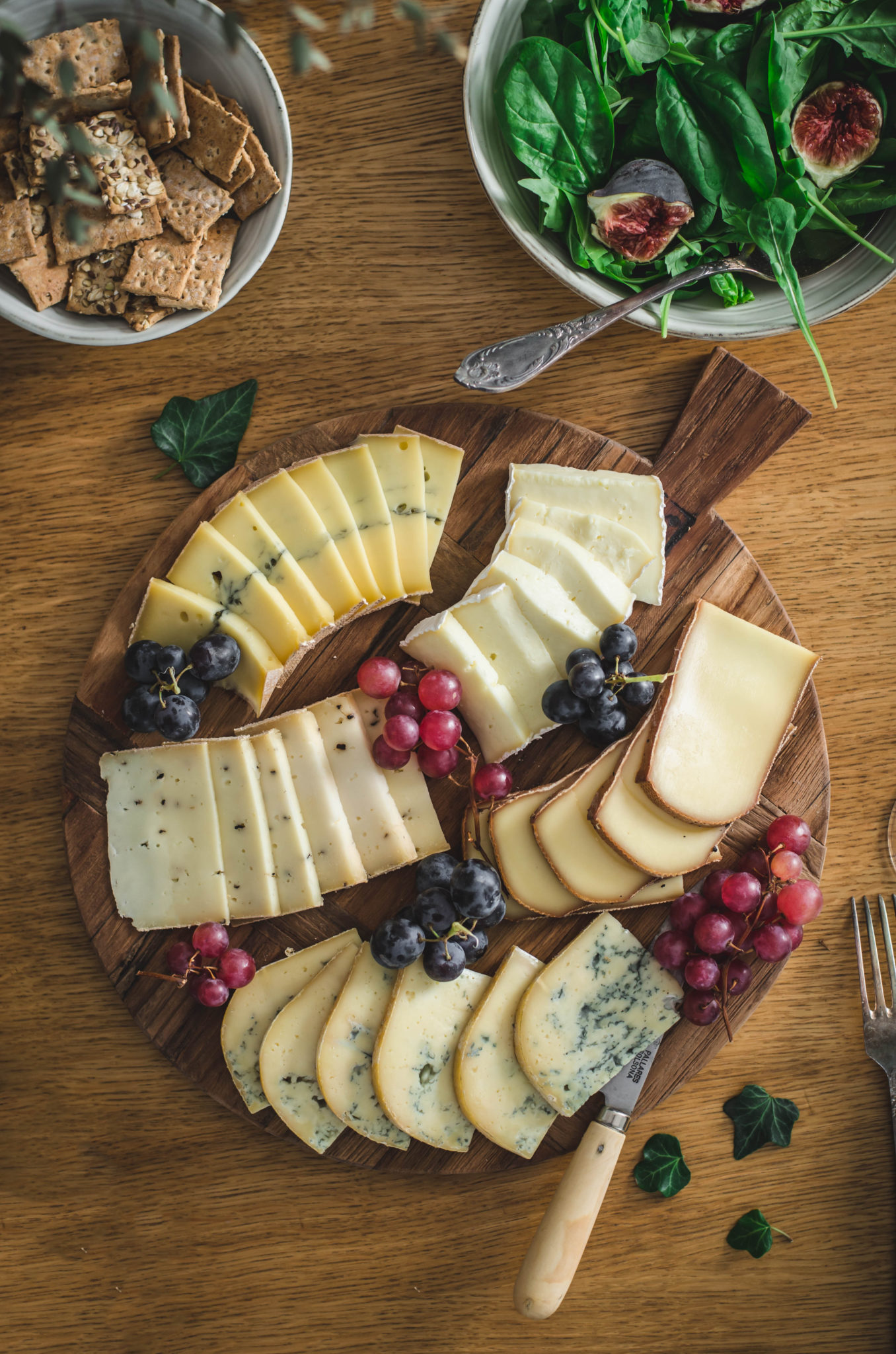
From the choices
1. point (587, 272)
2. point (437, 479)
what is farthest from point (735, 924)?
point (587, 272)

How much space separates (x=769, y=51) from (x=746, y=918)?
160 cm

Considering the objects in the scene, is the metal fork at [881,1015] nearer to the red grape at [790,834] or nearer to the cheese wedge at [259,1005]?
the red grape at [790,834]

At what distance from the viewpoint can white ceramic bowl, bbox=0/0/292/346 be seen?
176cm

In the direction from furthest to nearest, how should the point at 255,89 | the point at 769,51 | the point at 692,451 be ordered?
the point at 692,451 → the point at 255,89 → the point at 769,51

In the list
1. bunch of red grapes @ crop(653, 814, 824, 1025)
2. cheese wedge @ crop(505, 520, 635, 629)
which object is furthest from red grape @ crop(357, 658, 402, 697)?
bunch of red grapes @ crop(653, 814, 824, 1025)

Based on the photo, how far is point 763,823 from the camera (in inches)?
80.7

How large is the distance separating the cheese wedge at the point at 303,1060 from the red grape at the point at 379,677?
538 millimetres

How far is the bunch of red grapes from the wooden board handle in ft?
1.04

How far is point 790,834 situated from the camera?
1977mm

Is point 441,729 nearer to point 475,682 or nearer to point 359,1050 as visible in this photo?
point 475,682

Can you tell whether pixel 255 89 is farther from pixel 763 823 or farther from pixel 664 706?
pixel 763 823

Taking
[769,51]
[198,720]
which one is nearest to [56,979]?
[198,720]

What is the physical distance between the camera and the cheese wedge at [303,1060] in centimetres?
196

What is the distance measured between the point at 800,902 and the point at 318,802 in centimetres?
98
